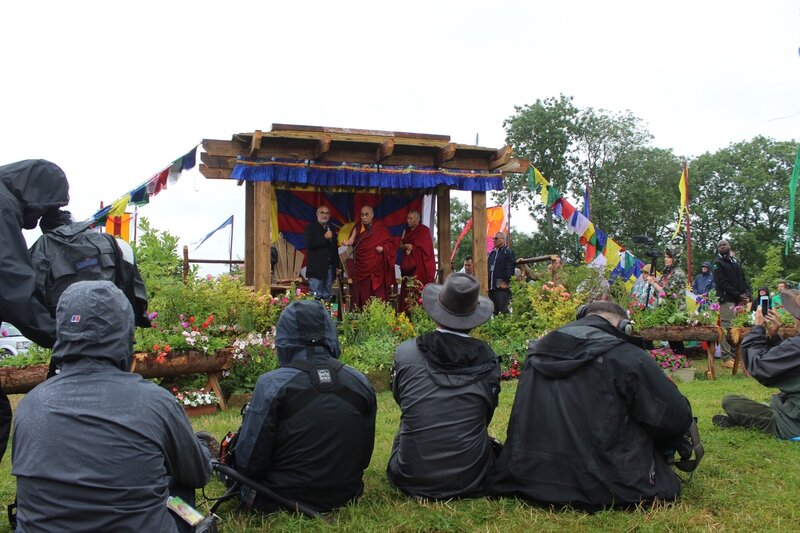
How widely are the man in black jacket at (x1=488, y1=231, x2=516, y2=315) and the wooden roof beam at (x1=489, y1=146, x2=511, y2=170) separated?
162cm

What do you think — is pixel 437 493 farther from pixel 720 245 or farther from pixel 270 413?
pixel 720 245

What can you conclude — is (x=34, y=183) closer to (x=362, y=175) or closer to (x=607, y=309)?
(x=607, y=309)

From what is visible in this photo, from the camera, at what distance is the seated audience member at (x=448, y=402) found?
13.5 feet

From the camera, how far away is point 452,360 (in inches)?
162

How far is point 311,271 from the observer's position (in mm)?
12062

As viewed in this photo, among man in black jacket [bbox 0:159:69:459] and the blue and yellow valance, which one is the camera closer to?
the blue and yellow valance

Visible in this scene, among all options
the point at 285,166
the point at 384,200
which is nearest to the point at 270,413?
the point at 285,166

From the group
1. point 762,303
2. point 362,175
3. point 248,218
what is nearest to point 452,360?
point 762,303

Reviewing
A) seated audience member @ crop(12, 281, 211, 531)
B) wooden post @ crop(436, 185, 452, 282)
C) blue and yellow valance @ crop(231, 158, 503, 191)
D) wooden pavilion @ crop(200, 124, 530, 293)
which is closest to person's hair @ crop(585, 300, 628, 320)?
seated audience member @ crop(12, 281, 211, 531)

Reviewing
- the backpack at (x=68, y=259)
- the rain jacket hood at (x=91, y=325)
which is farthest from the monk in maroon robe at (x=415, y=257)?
the rain jacket hood at (x=91, y=325)

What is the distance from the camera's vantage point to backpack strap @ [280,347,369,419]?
12.2ft

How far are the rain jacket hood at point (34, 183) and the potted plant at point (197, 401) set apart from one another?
169 inches

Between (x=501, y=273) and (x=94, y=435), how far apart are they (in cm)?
1135

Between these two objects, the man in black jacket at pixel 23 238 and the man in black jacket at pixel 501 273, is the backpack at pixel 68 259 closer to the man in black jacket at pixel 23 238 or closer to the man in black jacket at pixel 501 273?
the man in black jacket at pixel 23 238
